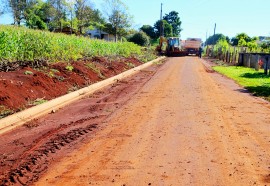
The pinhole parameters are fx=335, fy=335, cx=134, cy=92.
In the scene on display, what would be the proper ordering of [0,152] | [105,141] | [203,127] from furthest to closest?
[203,127]
[105,141]
[0,152]

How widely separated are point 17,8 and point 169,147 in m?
70.4

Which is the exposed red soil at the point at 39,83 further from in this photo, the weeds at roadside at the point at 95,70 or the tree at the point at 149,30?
the tree at the point at 149,30

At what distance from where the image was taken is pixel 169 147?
610cm

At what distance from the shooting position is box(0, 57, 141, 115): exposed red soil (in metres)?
9.15

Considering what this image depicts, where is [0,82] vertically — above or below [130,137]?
above

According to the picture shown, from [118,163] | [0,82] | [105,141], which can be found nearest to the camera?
[118,163]

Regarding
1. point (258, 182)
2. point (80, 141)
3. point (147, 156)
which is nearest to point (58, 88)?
point (80, 141)

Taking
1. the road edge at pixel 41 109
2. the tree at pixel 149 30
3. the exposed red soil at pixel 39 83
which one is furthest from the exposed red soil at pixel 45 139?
the tree at pixel 149 30

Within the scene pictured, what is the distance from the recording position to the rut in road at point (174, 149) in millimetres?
4758

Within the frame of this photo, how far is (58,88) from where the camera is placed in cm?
1189

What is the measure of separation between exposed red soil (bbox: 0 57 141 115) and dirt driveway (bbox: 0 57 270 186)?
1.23 metres

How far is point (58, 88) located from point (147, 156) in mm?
7021

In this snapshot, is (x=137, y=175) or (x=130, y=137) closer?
(x=137, y=175)

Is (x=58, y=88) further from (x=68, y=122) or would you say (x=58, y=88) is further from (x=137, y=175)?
(x=137, y=175)
